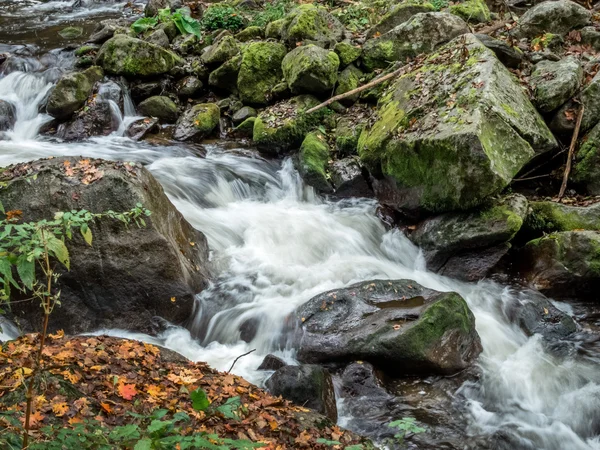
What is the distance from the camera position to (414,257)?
753cm

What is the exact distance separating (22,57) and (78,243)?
28.1ft

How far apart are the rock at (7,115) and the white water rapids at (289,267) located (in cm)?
11

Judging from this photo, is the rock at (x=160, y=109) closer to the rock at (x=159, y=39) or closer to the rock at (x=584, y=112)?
the rock at (x=159, y=39)

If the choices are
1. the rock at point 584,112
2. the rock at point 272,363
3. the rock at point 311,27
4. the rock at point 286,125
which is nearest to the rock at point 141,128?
the rock at point 286,125

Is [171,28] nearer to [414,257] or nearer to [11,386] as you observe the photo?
[414,257]

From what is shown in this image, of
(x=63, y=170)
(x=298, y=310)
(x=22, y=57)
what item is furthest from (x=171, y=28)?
(x=298, y=310)

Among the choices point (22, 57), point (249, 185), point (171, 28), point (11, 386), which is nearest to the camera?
point (11, 386)

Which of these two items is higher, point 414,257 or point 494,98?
point 494,98

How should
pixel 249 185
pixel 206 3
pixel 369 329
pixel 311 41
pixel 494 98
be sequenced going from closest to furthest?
pixel 369 329
pixel 494 98
pixel 249 185
pixel 311 41
pixel 206 3

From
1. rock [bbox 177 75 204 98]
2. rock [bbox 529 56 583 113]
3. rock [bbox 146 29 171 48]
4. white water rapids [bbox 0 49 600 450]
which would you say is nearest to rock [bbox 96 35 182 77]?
rock [bbox 177 75 204 98]

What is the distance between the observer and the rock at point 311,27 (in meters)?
10.6

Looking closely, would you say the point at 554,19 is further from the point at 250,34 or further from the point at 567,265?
the point at 250,34

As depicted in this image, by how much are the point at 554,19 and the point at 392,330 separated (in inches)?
302

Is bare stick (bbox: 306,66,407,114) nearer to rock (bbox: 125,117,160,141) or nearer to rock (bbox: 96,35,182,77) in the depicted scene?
rock (bbox: 125,117,160,141)
